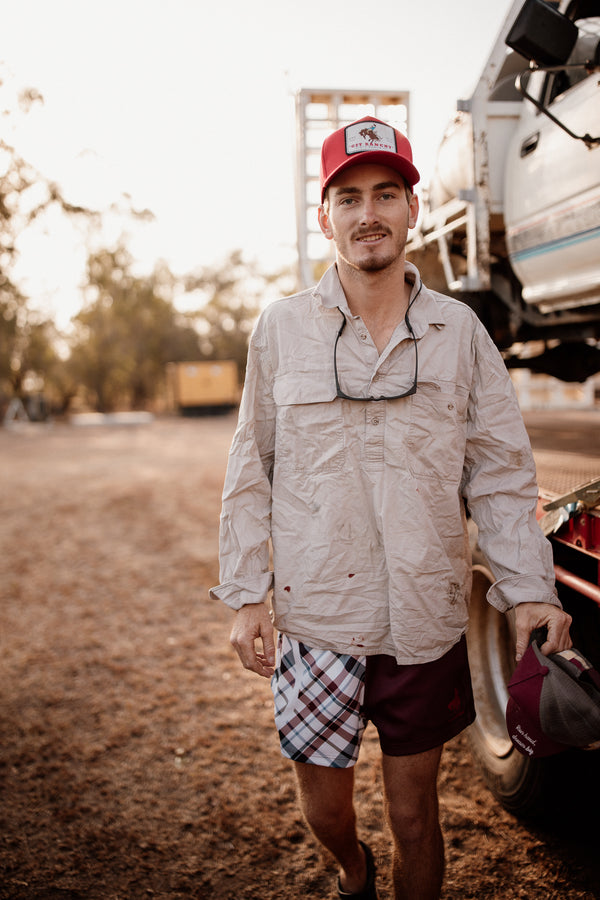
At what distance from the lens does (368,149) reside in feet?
6.56

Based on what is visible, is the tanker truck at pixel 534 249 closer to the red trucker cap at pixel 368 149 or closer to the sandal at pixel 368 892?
the sandal at pixel 368 892

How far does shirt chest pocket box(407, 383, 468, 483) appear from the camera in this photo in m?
1.96

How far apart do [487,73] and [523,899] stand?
390cm

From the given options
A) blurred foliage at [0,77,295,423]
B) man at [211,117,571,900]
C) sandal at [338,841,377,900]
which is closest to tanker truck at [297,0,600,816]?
man at [211,117,571,900]

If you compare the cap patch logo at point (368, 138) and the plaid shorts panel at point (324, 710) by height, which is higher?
the cap patch logo at point (368, 138)

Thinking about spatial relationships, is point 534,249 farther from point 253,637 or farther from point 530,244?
point 253,637

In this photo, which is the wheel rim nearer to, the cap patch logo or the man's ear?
the man's ear

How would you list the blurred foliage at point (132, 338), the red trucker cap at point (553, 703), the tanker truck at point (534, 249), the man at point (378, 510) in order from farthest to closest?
the blurred foliage at point (132, 338) < the tanker truck at point (534, 249) < the man at point (378, 510) < the red trucker cap at point (553, 703)

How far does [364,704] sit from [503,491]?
75cm

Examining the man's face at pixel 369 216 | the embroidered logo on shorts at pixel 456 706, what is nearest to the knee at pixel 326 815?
the embroidered logo on shorts at pixel 456 706

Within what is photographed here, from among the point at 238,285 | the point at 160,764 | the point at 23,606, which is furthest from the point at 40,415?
the point at 160,764

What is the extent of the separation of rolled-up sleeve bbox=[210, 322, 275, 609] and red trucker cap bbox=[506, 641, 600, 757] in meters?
0.75

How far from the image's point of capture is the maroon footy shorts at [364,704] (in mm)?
1968

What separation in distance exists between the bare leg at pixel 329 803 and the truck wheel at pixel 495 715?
0.79 m
